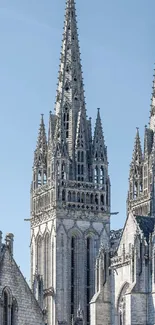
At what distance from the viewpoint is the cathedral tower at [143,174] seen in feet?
341

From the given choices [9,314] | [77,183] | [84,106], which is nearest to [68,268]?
[77,183]

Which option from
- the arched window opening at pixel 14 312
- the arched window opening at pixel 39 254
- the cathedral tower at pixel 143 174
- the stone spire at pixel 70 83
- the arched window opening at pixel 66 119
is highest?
the stone spire at pixel 70 83

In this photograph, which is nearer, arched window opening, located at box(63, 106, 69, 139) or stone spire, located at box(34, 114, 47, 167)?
arched window opening, located at box(63, 106, 69, 139)

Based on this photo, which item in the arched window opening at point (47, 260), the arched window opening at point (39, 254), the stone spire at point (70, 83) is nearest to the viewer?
the arched window opening at point (47, 260)

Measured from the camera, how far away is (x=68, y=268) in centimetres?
10269

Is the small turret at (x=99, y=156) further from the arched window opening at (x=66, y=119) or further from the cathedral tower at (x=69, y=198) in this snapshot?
the arched window opening at (x=66, y=119)

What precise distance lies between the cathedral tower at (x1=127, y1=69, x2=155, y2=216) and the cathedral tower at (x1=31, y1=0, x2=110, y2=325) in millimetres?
2554

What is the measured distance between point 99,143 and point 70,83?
267 inches

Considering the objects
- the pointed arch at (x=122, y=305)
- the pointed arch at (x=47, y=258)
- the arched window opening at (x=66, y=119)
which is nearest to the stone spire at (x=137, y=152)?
the arched window opening at (x=66, y=119)

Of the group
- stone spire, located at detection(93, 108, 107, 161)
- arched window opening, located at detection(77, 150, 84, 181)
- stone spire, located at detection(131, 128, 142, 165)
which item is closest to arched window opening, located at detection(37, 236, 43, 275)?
arched window opening, located at detection(77, 150, 84, 181)

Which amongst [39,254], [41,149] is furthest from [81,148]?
[39,254]

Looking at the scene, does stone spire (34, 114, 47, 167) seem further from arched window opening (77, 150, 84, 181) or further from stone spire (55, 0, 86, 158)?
arched window opening (77, 150, 84, 181)

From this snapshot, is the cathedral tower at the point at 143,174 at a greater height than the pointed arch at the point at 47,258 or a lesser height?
greater

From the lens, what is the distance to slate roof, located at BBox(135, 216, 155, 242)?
69.9 meters
